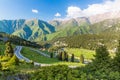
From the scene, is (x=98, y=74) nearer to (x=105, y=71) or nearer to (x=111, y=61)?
(x=105, y=71)

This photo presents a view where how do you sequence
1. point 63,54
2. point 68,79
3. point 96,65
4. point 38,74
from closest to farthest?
1. point 68,79
2. point 38,74
3. point 96,65
4. point 63,54

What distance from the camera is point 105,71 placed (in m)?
30.5

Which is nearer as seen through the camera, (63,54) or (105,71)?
(105,71)

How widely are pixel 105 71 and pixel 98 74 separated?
2.21m

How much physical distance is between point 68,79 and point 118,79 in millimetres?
6548

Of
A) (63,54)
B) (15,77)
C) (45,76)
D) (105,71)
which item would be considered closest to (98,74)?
(105,71)

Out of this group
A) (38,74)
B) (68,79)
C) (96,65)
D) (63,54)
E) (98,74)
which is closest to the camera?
(68,79)

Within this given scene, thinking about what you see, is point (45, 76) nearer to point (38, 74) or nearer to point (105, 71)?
point (38, 74)

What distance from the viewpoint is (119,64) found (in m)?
34.6

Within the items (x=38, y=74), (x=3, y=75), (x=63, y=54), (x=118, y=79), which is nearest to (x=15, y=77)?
(x=3, y=75)

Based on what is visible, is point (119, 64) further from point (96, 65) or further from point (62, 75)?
point (62, 75)

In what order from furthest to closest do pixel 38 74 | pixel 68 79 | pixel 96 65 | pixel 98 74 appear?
pixel 96 65 < pixel 98 74 < pixel 38 74 < pixel 68 79

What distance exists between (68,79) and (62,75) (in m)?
0.81

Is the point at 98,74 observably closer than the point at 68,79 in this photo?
No
